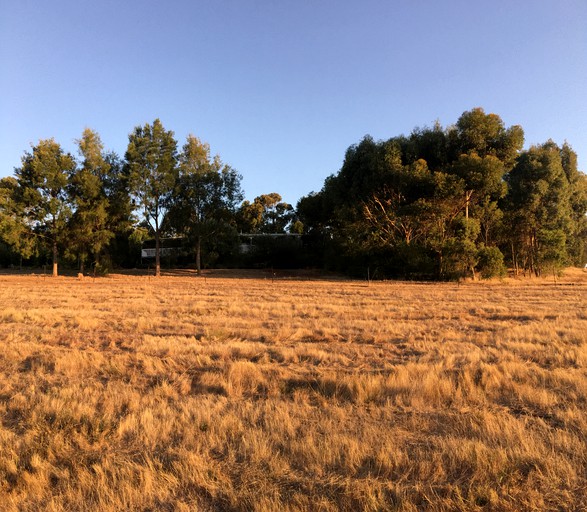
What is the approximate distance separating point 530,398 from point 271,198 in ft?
263

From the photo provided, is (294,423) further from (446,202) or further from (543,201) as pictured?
(543,201)

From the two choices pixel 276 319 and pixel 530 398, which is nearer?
pixel 530 398

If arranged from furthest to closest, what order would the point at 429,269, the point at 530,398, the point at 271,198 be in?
the point at 271,198
the point at 429,269
the point at 530,398

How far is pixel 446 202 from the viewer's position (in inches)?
1312

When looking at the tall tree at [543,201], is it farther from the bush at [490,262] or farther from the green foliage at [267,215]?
the green foliage at [267,215]

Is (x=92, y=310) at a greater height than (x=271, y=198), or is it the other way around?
(x=271, y=198)

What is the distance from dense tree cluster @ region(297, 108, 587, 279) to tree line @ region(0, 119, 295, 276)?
10834 mm

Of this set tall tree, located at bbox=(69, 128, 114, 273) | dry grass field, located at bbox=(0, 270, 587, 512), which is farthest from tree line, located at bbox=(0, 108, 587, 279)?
dry grass field, located at bbox=(0, 270, 587, 512)

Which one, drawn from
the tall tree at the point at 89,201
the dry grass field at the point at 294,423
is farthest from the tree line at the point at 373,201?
the dry grass field at the point at 294,423

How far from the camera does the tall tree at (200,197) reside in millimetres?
44406

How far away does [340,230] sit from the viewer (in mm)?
40438

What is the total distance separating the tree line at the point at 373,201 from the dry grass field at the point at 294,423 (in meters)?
25.4

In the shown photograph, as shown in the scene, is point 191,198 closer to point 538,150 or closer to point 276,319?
point 276,319

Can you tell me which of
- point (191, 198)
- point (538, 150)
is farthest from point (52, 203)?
point (538, 150)
